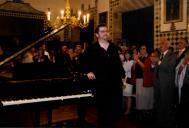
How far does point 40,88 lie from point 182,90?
2.45m

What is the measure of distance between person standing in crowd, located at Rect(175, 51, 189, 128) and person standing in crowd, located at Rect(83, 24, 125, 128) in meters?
1.57

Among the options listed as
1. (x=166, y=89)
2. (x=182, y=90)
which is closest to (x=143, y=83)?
(x=166, y=89)

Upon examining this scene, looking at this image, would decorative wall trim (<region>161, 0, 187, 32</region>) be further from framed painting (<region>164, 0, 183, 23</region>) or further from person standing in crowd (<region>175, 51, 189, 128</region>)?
person standing in crowd (<region>175, 51, 189, 128</region>)

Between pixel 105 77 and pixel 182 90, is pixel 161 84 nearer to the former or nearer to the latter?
pixel 182 90

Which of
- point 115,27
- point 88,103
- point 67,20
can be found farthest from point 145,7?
point 88,103

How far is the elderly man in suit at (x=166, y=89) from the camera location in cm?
496

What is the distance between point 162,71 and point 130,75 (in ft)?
4.39

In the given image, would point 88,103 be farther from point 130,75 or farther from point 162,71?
point 130,75

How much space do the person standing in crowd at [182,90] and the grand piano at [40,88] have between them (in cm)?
178

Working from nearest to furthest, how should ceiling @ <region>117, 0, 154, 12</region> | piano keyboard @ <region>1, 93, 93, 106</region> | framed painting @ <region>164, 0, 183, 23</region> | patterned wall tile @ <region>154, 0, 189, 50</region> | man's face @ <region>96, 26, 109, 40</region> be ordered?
piano keyboard @ <region>1, 93, 93, 106</region>, man's face @ <region>96, 26, 109, 40</region>, framed painting @ <region>164, 0, 183, 23</region>, patterned wall tile @ <region>154, 0, 189, 50</region>, ceiling @ <region>117, 0, 154, 12</region>

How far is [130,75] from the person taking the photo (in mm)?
6336

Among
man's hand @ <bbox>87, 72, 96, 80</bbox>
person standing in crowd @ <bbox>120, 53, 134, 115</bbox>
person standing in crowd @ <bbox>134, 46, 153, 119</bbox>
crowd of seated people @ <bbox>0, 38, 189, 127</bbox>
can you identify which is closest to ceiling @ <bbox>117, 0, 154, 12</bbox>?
crowd of seated people @ <bbox>0, 38, 189, 127</bbox>

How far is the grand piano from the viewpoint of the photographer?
11.9 feet

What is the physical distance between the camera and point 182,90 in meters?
4.93
